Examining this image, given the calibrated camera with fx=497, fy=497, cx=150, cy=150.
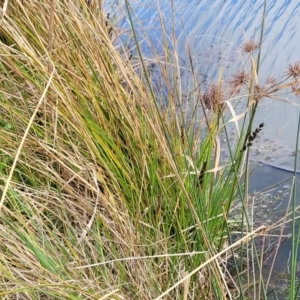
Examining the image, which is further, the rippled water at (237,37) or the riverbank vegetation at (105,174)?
the rippled water at (237,37)

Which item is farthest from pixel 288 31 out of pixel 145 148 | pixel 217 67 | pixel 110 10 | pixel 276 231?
pixel 145 148

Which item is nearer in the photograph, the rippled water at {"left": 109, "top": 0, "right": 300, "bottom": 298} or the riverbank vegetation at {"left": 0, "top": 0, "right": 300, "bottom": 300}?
the riverbank vegetation at {"left": 0, "top": 0, "right": 300, "bottom": 300}

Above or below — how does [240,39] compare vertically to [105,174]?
above

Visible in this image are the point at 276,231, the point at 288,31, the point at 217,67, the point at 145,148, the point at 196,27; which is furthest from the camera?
the point at 196,27

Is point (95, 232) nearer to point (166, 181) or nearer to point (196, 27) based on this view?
point (166, 181)

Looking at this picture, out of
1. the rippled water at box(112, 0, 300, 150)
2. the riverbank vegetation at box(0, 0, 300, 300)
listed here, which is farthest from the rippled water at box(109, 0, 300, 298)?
the riverbank vegetation at box(0, 0, 300, 300)

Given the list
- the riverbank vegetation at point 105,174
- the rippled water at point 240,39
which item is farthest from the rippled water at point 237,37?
the riverbank vegetation at point 105,174

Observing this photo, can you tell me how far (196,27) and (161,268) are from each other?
4.89ft

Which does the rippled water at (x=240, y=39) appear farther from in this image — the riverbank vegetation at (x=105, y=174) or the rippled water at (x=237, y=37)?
the riverbank vegetation at (x=105, y=174)

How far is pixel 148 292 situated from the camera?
0.95 meters

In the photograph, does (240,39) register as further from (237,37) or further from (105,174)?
(105,174)

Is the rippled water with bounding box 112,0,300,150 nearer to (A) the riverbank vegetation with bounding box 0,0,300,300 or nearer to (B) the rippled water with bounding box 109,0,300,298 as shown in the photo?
(B) the rippled water with bounding box 109,0,300,298

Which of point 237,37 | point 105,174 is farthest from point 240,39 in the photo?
point 105,174

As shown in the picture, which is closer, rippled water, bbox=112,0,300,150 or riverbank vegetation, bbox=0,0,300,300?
riverbank vegetation, bbox=0,0,300,300
